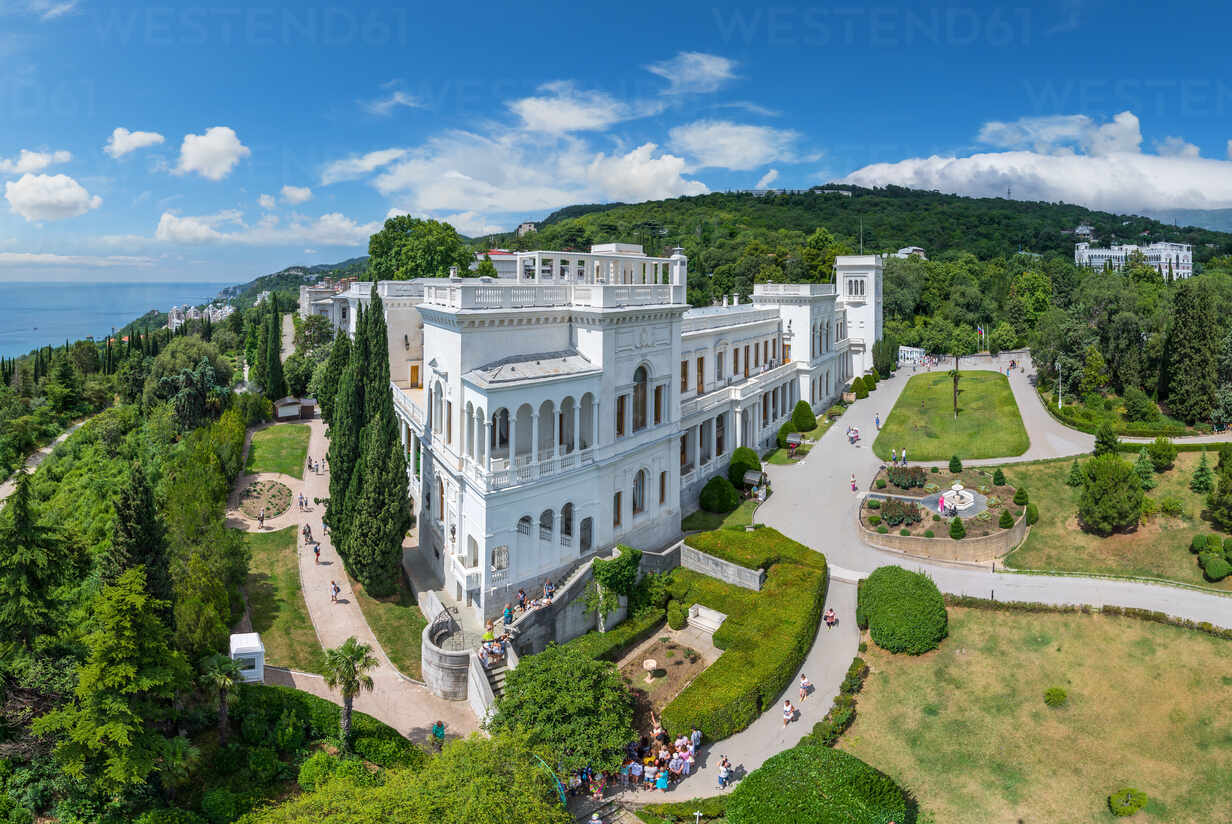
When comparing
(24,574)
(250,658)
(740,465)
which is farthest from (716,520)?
(24,574)

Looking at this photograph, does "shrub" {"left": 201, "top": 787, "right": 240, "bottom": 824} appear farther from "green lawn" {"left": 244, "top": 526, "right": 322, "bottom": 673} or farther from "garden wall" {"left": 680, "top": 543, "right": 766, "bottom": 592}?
"garden wall" {"left": 680, "top": 543, "right": 766, "bottom": 592}

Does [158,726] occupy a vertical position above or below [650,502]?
below

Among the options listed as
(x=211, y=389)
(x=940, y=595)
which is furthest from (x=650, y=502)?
(x=211, y=389)

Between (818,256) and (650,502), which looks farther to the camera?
(818,256)

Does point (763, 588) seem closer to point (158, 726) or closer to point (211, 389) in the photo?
point (158, 726)

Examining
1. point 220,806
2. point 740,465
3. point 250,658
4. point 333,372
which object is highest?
point 333,372

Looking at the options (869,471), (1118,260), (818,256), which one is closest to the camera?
(869,471)

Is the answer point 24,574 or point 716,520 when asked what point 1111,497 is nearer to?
point 716,520
